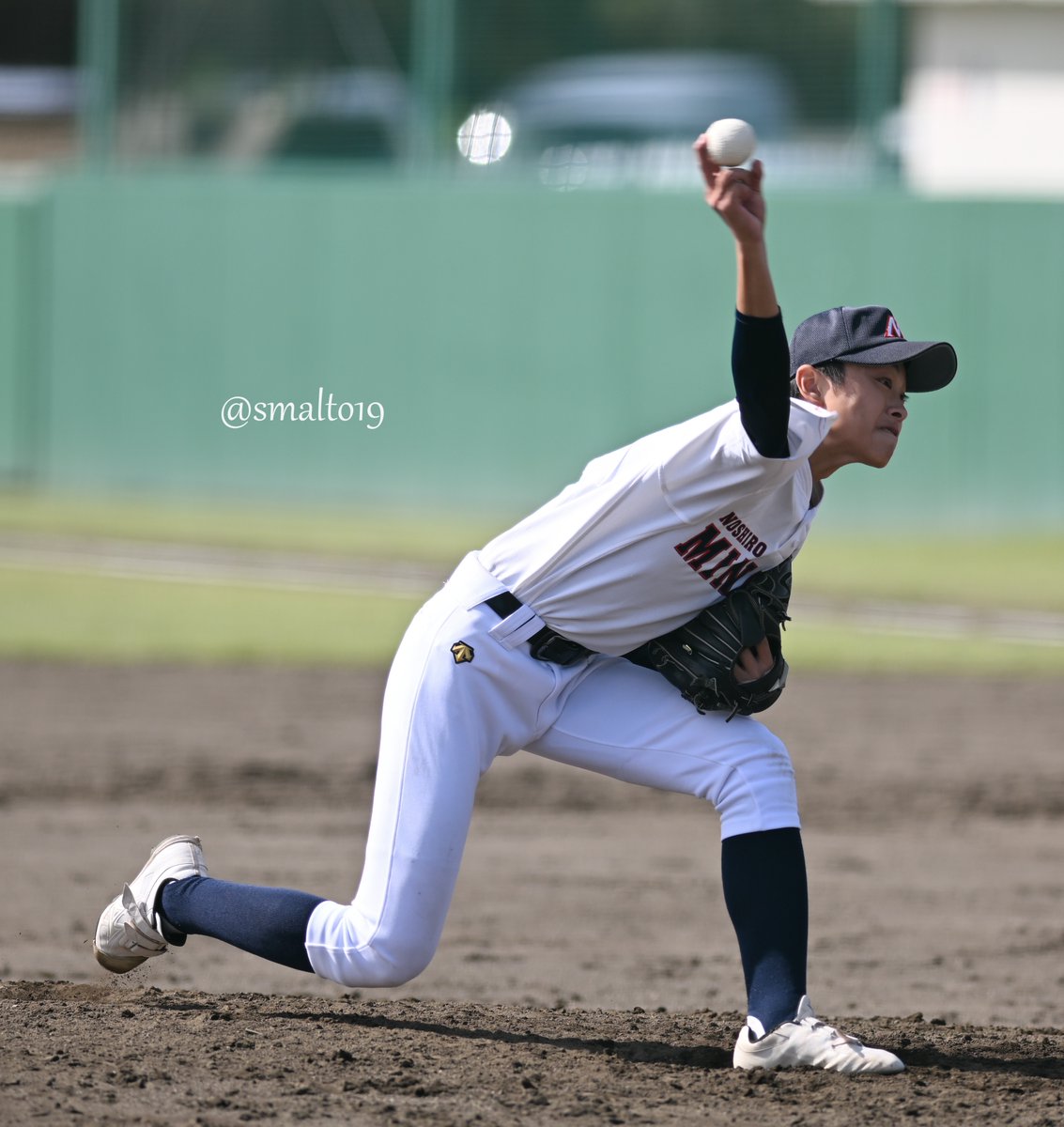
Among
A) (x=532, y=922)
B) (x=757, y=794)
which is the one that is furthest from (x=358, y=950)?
(x=532, y=922)

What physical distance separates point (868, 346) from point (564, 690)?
2.79ft

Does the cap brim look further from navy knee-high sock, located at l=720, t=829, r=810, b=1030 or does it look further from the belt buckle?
navy knee-high sock, located at l=720, t=829, r=810, b=1030

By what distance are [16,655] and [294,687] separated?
1754 millimetres

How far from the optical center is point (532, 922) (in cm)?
531

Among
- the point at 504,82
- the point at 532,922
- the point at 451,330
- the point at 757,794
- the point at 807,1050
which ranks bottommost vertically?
the point at 532,922

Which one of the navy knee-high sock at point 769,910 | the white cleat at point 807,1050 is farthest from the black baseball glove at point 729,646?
the white cleat at point 807,1050

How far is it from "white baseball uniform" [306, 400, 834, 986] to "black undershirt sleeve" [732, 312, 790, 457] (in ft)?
0.52

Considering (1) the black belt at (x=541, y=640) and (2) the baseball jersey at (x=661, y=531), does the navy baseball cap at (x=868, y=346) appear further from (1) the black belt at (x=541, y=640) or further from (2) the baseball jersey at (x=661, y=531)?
(1) the black belt at (x=541, y=640)

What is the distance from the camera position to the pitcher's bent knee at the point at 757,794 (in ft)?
10.7

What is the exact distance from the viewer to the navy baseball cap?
3.21 meters

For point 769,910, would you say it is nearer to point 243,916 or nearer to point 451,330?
point 243,916

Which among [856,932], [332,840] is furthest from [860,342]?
[332,840]

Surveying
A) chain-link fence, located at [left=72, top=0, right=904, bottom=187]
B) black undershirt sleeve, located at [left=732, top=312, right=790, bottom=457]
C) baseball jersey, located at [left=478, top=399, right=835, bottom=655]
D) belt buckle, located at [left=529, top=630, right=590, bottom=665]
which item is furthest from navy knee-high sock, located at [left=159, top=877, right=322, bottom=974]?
chain-link fence, located at [left=72, top=0, right=904, bottom=187]

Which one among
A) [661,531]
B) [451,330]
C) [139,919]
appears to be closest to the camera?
[661,531]
